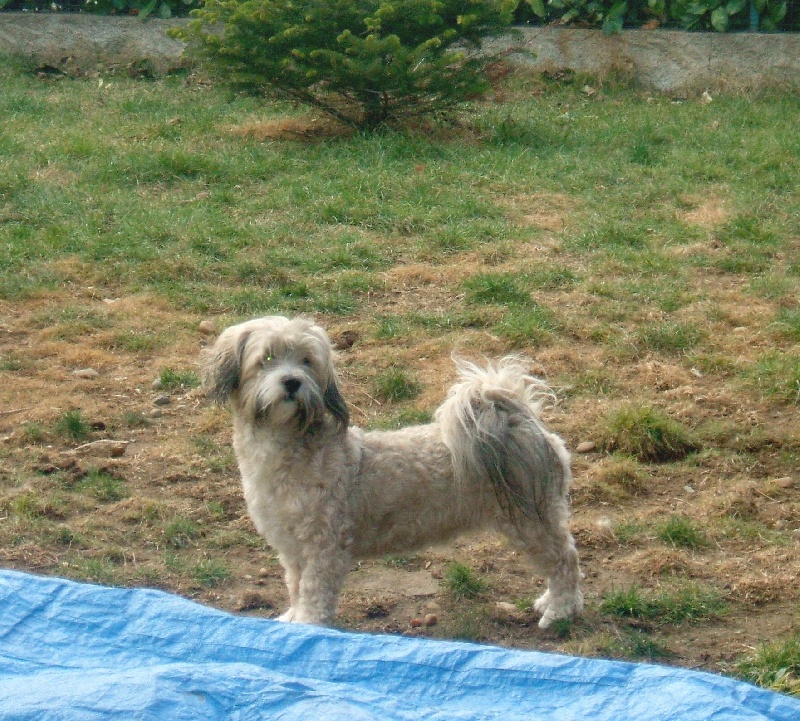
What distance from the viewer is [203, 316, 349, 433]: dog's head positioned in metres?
3.84

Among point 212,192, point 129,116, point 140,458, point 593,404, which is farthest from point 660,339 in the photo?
point 129,116

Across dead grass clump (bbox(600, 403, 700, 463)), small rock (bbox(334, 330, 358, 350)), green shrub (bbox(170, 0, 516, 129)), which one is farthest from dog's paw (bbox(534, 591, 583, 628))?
green shrub (bbox(170, 0, 516, 129))

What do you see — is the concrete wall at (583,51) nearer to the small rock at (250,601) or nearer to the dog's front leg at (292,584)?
the small rock at (250,601)

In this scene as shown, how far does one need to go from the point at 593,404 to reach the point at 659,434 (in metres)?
0.46

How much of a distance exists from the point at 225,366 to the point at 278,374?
0.24m

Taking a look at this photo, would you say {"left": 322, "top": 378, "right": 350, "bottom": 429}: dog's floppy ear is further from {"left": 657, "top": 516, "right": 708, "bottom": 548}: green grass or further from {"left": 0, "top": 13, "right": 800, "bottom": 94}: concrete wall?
{"left": 0, "top": 13, "right": 800, "bottom": 94}: concrete wall

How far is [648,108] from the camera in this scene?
10.8 meters

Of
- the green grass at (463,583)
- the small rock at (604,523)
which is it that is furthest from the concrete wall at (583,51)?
the green grass at (463,583)

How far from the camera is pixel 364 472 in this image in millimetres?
4105

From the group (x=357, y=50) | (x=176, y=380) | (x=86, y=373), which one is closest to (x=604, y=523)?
(x=176, y=380)

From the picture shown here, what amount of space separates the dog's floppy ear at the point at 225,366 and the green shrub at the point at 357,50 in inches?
211

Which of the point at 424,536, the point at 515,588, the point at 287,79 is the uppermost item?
the point at 287,79

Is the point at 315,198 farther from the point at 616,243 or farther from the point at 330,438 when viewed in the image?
the point at 330,438

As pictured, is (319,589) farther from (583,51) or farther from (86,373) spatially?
(583,51)
